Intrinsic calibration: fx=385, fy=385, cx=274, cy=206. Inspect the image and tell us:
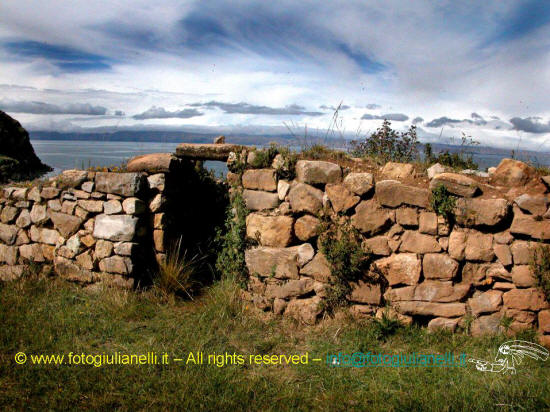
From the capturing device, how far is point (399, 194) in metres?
4.21

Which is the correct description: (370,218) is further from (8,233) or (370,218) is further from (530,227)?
(8,233)

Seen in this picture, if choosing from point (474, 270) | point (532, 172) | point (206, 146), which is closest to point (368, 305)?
point (474, 270)

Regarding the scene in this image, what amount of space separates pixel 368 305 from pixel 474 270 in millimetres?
1173

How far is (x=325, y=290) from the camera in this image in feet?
14.5

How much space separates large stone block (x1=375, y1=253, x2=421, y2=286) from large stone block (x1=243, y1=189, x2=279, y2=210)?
1.42m

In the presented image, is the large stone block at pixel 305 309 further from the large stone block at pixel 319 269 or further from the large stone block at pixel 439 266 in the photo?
the large stone block at pixel 439 266

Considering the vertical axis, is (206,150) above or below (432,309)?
above

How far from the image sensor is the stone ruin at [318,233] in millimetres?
3977

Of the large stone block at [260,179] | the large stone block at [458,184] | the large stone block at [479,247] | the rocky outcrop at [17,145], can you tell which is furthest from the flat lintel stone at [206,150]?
the rocky outcrop at [17,145]

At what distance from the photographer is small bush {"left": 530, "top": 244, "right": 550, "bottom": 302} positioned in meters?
3.75

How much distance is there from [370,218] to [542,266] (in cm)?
171

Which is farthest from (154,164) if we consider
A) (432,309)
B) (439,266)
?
(432,309)

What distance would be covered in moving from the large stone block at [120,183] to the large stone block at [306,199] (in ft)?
6.82

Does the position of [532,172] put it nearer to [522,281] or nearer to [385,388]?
[522,281]
